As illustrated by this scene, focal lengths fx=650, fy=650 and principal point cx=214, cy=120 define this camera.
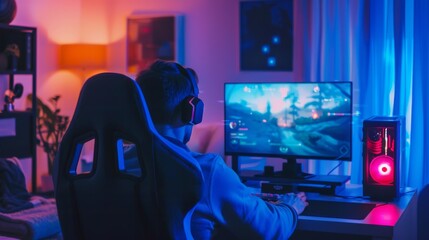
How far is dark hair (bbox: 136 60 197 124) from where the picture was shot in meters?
1.81

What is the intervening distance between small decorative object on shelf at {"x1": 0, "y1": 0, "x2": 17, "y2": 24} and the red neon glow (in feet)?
9.91

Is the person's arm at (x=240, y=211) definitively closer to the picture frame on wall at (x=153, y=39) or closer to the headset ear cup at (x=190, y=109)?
the headset ear cup at (x=190, y=109)

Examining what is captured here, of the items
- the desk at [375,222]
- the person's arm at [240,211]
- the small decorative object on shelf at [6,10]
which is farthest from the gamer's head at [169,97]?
the small decorative object on shelf at [6,10]

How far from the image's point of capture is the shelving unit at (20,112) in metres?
4.79

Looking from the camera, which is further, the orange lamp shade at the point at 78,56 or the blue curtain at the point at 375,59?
the orange lamp shade at the point at 78,56

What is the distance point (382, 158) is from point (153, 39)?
326 centimetres

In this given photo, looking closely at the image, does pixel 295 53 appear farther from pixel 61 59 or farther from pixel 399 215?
pixel 399 215

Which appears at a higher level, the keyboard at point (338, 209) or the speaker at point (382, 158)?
the speaker at point (382, 158)

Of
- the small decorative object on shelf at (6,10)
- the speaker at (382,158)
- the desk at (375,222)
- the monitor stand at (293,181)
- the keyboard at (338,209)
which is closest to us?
the desk at (375,222)

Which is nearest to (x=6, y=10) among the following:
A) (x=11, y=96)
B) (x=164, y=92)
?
(x=11, y=96)

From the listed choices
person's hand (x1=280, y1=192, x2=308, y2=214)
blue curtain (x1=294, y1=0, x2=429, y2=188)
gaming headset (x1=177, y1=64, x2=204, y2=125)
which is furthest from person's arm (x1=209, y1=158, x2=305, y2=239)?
blue curtain (x1=294, y1=0, x2=429, y2=188)

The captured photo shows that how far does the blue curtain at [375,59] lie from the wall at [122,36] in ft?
0.59

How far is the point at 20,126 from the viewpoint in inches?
194

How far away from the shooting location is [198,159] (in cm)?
185
